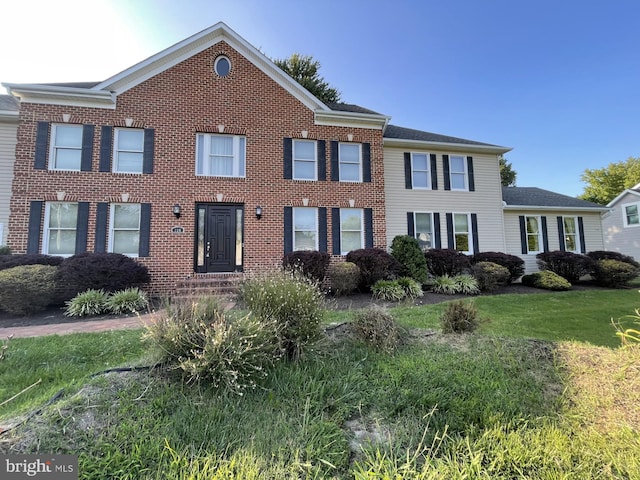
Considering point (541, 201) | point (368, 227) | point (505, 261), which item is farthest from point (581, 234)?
point (368, 227)

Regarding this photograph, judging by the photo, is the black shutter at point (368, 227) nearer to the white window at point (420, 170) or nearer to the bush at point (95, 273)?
the white window at point (420, 170)

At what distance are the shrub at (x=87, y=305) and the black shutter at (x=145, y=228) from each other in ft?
7.73

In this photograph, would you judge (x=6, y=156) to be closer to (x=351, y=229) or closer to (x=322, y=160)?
(x=322, y=160)

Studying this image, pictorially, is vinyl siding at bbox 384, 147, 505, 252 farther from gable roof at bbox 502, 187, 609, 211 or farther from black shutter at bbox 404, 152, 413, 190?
gable roof at bbox 502, 187, 609, 211

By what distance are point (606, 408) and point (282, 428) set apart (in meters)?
2.86

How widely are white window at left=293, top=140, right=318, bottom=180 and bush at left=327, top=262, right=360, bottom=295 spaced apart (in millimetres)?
3667

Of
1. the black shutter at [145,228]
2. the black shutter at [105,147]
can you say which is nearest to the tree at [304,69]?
the black shutter at [105,147]

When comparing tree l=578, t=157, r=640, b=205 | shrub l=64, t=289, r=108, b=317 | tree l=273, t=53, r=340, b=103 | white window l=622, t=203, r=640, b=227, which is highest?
tree l=273, t=53, r=340, b=103

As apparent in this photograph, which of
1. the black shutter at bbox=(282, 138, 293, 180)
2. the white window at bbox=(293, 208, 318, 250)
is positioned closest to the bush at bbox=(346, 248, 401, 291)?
the white window at bbox=(293, 208, 318, 250)

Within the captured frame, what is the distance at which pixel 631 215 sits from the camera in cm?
1744

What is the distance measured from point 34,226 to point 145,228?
9.88 feet

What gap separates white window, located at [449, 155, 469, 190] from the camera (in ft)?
42.8

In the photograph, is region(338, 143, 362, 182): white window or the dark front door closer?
the dark front door

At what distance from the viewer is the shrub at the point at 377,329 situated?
3.85 meters
